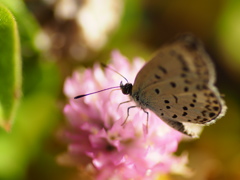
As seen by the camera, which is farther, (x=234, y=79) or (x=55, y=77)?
(x=234, y=79)

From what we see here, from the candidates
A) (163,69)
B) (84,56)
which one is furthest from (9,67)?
(84,56)

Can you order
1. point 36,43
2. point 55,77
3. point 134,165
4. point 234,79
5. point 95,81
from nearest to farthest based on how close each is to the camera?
point 134,165 → point 95,81 → point 36,43 → point 55,77 → point 234,79

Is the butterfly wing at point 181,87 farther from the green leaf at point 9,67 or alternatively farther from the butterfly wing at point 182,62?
the green leaf at point 9,67

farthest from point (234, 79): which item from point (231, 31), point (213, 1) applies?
point (213, 1)

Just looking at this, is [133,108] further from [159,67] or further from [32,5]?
[32,5]

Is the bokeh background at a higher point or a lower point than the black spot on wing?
lower

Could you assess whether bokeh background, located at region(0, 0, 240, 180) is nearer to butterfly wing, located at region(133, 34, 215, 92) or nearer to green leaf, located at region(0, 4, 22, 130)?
green leaf, located at region(0, 4, 22, 130)

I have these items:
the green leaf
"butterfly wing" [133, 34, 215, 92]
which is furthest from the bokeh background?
"butterfly wing" [133, 34, 215, 92]
